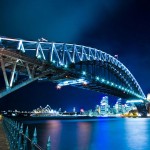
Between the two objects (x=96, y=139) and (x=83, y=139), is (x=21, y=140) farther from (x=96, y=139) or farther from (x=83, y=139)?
(x=96, y=139)

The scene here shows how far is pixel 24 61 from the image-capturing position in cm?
3102

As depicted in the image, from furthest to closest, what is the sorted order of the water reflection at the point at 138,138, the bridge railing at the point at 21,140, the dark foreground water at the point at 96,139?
the water reflection at the point at 138,138
the dark foreground water at the point at 96,139
the bridge railing at the point at 21,140

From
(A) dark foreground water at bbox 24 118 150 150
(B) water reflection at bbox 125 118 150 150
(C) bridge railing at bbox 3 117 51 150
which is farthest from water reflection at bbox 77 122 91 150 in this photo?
(C) bridge railing at bbox 3 117 51 150

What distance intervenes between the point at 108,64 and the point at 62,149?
65.7m

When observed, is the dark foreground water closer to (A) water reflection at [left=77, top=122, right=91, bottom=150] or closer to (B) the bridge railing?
(A) water reflection at [left=77, top=122, right=91, bottom=150]

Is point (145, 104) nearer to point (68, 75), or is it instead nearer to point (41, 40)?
point (68, 75)

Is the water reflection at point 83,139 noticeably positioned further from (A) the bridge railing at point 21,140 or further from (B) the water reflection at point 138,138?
(A) the bridge railing at point 21,140

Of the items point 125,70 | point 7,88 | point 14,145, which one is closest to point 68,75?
point 7,88

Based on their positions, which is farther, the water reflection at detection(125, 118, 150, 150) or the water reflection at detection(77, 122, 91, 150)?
the water reflection at detection(125, 118, 150, 150)

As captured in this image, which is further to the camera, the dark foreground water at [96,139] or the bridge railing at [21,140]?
the dark foreground water at [96,139]

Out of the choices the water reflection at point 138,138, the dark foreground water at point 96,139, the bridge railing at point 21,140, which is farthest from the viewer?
the water reflection at point 138,138

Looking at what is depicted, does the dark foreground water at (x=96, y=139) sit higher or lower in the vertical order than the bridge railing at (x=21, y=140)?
lower

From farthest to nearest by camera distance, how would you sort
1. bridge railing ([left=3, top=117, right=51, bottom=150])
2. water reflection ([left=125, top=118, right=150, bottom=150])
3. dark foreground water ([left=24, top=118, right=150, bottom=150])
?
1. water reflection ([left=125, top=118, right=150, bottom=150])
2. dark foreground water ([left=24, top=118, right=150, bottom=150])
3. bridge railing ([left=3, top=117, right=51, bottom=150])

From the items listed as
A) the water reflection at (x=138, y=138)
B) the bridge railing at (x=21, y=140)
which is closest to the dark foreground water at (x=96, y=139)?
the water reflection at (x=138, y=138)
